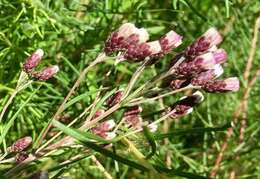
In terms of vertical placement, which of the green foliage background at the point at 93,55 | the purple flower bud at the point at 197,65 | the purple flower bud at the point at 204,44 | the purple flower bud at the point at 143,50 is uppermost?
the purple flower bud at the point at 143,50

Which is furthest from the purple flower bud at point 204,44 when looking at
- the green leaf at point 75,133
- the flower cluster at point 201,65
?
the green leaf at point 75,133

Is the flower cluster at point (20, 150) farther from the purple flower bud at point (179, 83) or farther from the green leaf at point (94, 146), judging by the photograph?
the purple flower bud at point (179, 83)

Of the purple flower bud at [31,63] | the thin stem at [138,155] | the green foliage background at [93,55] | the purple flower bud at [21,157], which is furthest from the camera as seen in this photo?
the green foliage background at [93,55]

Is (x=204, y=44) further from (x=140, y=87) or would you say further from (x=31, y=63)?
(x=31, y=63)

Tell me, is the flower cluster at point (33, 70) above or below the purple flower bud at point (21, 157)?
above

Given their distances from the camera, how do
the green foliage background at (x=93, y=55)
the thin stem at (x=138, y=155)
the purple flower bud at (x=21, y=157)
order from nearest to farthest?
the thin stem at (x=138, y=155) → the purple flower bud at (x=21, y=157) → the green foliage background at (x=93, y=55)

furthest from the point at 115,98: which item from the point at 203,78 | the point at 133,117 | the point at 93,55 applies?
the point at 93,55

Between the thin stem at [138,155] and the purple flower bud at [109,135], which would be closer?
the thin stem at [138,155]

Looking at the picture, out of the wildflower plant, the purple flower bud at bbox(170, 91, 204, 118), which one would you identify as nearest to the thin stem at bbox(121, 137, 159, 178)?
the wildflower plant
